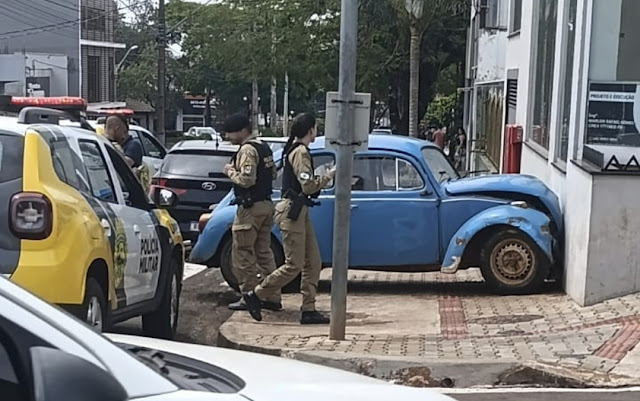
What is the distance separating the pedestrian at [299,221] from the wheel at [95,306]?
280 cm

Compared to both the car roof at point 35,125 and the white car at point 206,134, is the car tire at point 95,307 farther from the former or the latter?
the white car at point 206,134

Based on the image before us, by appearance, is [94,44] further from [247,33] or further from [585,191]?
[585,191]

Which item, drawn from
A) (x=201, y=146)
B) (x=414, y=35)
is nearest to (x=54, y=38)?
(x=414, y=35)

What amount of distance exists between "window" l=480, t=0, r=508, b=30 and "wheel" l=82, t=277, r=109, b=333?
1682 cm

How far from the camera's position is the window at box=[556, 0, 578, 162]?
11.9 metres

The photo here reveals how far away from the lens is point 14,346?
Answer: 2488 millimetres

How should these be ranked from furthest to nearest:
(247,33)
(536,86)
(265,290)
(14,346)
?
(247,33), (536,86), (265,290), (14,346)

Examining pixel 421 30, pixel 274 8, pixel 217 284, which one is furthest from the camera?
pixel 274 8

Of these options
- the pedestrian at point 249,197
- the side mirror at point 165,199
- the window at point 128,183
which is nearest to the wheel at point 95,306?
the window at point 128,183

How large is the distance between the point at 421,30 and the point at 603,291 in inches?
740

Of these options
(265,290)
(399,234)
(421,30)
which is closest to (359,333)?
(265,290)

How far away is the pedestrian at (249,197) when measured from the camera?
9.56 m

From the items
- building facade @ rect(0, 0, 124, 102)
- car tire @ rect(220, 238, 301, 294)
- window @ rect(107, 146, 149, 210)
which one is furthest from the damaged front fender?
building facade @ rect(0, 0, 124, 102)

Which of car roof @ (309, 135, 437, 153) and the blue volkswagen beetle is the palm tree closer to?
car roof @ (309, 135, 437, 153)
